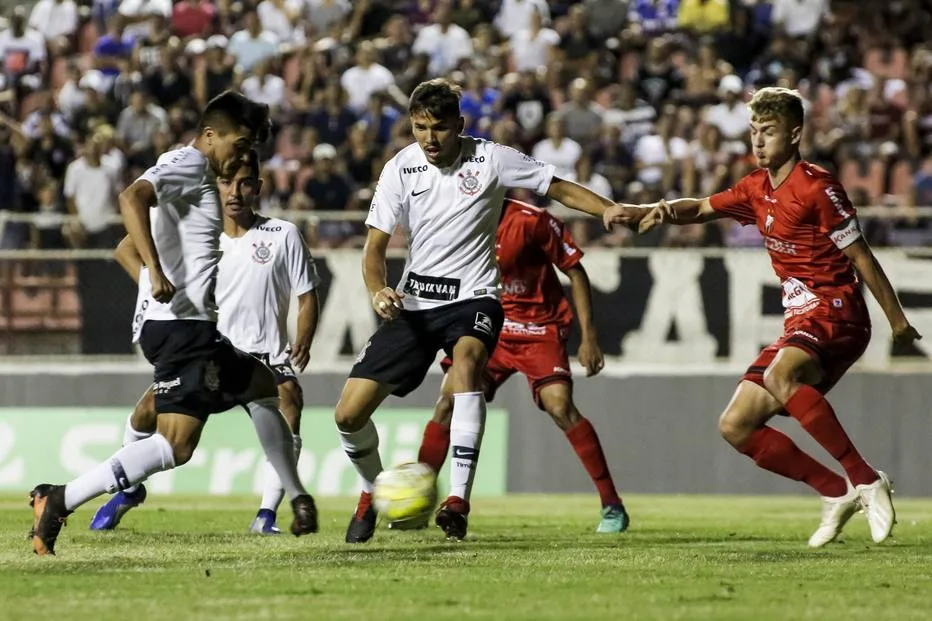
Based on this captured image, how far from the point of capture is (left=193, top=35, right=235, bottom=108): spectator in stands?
21.5 metres

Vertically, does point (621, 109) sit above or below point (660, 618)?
above

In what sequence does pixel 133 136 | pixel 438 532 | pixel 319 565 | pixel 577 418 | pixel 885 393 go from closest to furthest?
pixel 319 565
pixel 438 532
pixel 577 418
pixel 885 393
pixel 133 136

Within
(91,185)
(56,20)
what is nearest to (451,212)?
(91,185)

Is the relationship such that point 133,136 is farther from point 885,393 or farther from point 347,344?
point 885,393

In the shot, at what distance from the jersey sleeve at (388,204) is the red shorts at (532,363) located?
2.06 metres

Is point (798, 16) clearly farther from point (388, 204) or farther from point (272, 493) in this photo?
point (388, 204)

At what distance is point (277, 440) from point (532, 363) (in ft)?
8.01

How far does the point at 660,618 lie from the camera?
639 cm

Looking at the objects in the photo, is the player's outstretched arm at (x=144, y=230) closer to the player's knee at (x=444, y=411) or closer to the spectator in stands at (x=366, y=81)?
the player's knee at (x=444, y=411)

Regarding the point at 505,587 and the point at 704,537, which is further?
the point at 704,537

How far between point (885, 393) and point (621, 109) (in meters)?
5.64

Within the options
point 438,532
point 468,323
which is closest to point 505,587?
point 468,323

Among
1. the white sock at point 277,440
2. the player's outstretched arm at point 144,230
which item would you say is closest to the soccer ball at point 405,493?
the white sock at point 277,440

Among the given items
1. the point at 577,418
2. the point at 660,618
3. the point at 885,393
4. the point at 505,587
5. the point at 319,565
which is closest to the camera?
the point at 660,618
